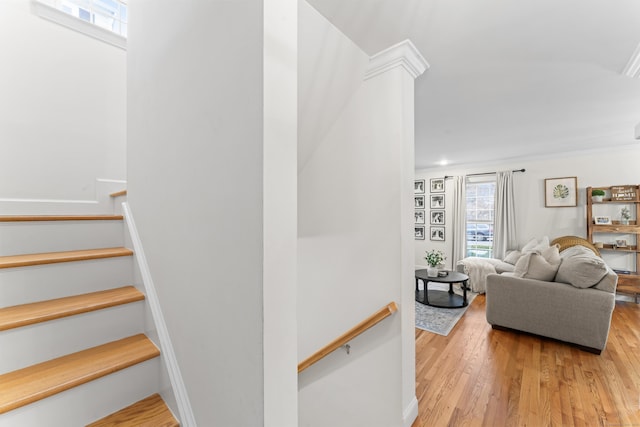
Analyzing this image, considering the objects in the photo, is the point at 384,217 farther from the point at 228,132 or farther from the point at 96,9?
the point at 96,9

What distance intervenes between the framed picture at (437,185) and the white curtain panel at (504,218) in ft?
3.81

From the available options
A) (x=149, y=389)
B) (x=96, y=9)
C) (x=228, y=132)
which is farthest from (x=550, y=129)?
(x=96, y=9)

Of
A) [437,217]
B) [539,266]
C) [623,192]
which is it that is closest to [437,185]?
[437,217]

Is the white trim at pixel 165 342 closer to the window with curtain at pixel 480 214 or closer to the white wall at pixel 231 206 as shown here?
the white wall at pixel 231 206

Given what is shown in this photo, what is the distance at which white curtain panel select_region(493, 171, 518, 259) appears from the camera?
5.30 metres

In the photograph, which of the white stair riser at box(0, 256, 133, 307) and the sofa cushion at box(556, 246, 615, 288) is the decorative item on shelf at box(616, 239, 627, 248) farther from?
the white stair riser at box(0, 256, 133, 307)

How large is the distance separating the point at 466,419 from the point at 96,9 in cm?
429

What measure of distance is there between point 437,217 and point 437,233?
0.39m

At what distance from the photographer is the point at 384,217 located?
70.9 inches

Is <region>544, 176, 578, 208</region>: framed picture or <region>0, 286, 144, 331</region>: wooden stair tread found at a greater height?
<region>544, 176, 578, 208</region>: framed picture

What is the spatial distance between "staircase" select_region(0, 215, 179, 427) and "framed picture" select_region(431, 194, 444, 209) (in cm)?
634

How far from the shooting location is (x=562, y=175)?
16.1 ft

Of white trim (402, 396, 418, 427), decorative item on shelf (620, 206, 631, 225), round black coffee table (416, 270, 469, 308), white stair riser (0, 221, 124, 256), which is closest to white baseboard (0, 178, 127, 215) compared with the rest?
white stair riser (0, 221, 124, 256)

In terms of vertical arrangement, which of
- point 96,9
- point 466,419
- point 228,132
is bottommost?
point 466,419
